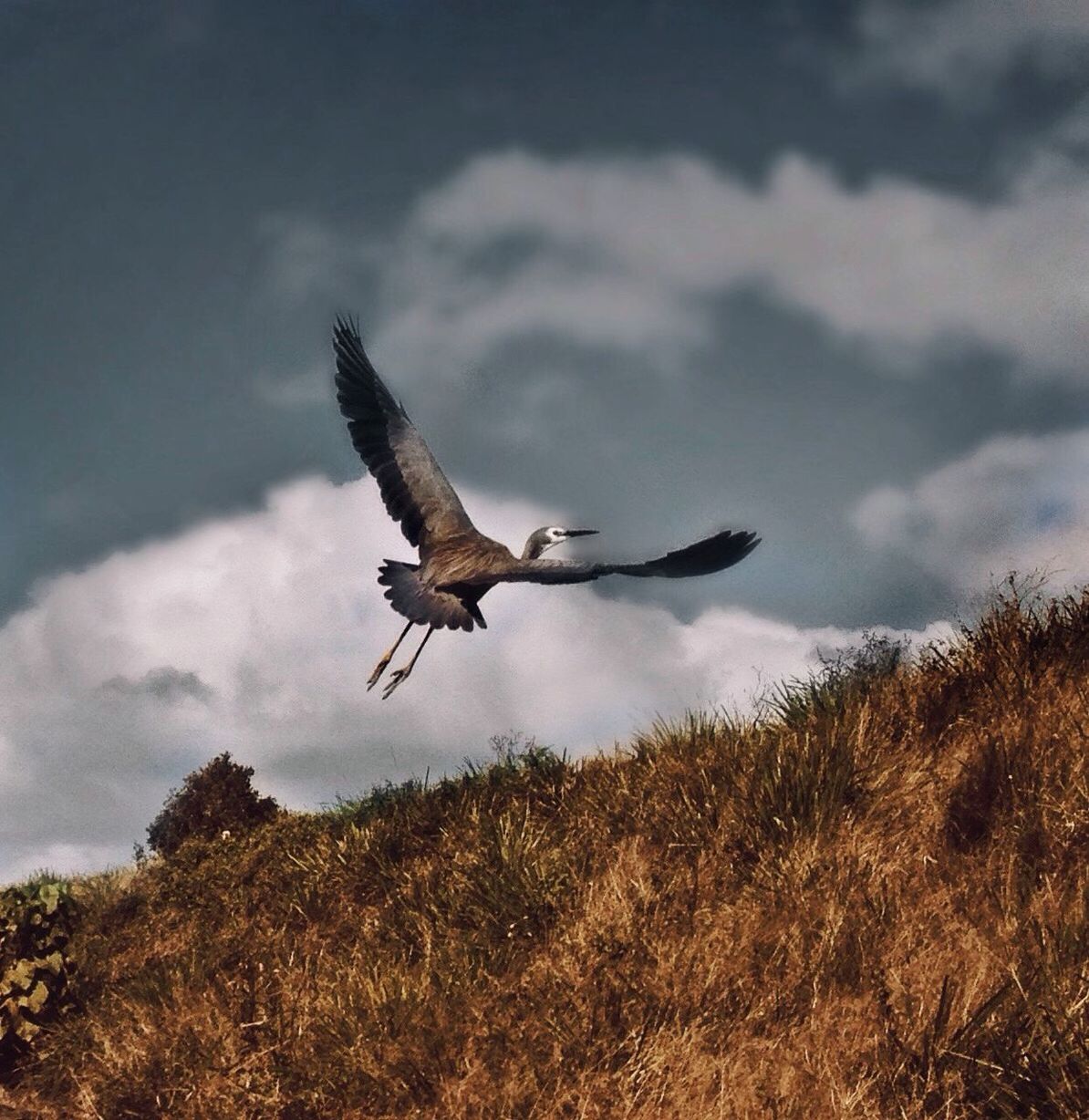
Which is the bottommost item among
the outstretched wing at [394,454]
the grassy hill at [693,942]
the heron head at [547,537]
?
the grassy hill at [693,942]

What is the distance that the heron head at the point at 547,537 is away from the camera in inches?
367

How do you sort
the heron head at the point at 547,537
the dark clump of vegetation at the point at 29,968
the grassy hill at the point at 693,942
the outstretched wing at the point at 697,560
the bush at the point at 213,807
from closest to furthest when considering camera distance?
1. the grassy hill at the point at 693,942
2. the outstretched wing at the point at 697,560
3. the dark clump of vegetation at the point at 29,968
4. the heron head at the point at 547,537
5. the bush at the point at 213,807

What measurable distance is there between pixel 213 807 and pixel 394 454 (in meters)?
4.12

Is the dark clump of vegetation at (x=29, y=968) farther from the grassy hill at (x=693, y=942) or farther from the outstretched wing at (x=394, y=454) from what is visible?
the outstretched wing at (x=394, y=454)

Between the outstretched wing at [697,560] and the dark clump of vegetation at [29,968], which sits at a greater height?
the outstretched wing at [697,560]

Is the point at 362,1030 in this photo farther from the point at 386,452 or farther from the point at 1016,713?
the point at 386,452

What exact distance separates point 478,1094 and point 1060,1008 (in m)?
1.95

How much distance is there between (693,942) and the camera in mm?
4758

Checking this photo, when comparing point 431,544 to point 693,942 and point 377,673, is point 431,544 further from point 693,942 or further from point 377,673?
point 693,942

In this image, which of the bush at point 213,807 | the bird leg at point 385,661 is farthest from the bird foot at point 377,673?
the bush at point 213,807

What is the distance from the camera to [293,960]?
20.0ft

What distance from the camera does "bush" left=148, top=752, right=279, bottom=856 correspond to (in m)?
11.6

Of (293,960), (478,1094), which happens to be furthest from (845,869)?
(293,960)

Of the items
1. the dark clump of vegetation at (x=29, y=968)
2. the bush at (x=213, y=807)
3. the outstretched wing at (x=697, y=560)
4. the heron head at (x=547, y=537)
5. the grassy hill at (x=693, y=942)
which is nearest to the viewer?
the grassy hill at (x=693, y=942)
